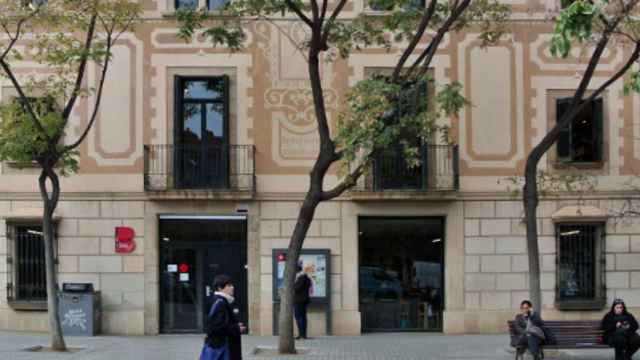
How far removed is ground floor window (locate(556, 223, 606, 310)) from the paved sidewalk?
7.78ft

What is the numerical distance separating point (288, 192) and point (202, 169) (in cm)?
209

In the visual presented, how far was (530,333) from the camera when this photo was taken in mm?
16266

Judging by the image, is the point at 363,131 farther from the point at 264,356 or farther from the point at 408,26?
the point at 264,356

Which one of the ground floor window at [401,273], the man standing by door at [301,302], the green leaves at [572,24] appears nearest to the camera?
the green leaves at [572,24]

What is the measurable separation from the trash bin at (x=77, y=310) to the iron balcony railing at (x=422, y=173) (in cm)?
664

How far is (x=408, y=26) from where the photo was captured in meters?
18.2

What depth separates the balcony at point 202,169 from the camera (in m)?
22.2

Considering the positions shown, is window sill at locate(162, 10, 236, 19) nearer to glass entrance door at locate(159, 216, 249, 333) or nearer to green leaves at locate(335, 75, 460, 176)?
glass entrance door at locate(159, 216, 249, 333)

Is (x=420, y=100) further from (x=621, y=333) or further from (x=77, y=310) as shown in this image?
(x=77, y=310)

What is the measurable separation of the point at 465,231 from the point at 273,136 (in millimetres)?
5103

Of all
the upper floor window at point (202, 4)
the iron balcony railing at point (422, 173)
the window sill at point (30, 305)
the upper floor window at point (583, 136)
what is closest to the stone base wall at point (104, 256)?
the window sill at point (30, 305)

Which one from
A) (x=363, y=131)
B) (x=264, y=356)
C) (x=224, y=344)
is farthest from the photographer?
(x=264, y=356)

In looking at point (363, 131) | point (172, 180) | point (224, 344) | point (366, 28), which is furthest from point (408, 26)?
point (224, 344)

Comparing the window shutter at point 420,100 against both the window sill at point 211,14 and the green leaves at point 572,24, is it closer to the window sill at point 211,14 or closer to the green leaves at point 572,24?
the window sill at point 211,14
